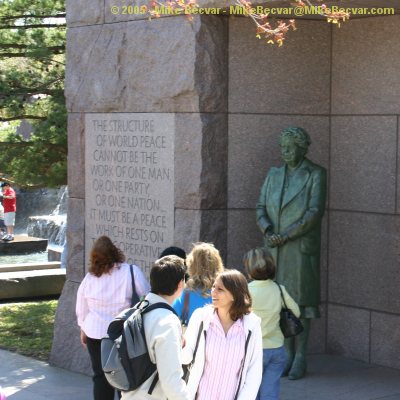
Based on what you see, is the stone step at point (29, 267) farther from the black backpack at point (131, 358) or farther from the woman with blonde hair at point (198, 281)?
the black backpack at point (131, 358)

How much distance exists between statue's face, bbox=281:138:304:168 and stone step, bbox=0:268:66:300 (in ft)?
25.6

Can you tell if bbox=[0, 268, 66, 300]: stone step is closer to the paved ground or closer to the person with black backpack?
the paved ground

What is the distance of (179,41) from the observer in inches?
386

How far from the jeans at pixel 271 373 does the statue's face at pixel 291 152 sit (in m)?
2.34

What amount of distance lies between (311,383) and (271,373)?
213 cm

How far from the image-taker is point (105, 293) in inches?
320

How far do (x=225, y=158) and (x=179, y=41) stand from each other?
1.15 m

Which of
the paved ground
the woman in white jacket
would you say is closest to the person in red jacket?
the paved ground

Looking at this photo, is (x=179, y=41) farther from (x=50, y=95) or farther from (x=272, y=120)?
(x=50, y=95)

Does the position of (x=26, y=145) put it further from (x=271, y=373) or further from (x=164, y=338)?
(x=164, y=338)

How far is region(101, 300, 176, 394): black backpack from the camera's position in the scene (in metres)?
5.55

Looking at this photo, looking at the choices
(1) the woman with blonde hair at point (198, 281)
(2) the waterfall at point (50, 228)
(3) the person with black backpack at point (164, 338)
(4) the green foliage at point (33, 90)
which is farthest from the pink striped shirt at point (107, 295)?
(2) the waterfall at point (50, 228)

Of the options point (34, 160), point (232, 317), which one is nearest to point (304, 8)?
point (232, 317)

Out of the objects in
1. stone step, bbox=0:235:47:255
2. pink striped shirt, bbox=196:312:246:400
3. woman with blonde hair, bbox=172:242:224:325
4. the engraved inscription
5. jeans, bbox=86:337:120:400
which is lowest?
stone step, bbox=0:235:47:255
